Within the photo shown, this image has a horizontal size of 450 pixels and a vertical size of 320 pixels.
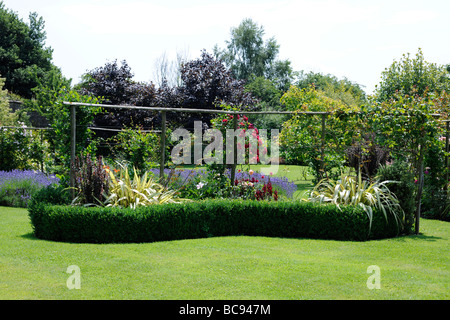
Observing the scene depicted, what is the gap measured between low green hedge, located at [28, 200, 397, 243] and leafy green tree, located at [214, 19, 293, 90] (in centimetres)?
3650

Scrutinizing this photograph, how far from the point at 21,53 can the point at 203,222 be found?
113 ft

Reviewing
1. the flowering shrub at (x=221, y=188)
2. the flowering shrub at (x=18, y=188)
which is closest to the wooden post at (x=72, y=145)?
the flowering shrub at (x=221, y=188)

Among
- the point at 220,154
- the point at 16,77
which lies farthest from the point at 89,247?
the point at 16,77

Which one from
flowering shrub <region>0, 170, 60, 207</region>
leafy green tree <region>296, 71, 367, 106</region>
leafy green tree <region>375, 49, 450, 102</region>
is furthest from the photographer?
leafy green tree <region>296, 71, 367, 106</region>

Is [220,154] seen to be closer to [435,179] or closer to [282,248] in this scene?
[282,248]

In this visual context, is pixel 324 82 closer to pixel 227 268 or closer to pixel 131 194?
pixel 131 194

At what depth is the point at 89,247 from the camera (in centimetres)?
659

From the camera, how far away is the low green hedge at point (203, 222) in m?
6.99

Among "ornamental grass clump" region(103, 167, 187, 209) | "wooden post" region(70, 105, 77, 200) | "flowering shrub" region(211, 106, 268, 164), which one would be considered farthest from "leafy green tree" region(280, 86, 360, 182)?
"wooden post" region(70, 105, 77, 200)

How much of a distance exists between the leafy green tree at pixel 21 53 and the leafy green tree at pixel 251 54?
1599 centimetres

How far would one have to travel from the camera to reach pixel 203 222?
7.66m

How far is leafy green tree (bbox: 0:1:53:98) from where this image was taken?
113 feet

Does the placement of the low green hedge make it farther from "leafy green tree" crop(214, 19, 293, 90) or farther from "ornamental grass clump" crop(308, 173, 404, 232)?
"leafy green tree" crop(214, 19, 293, 90)
